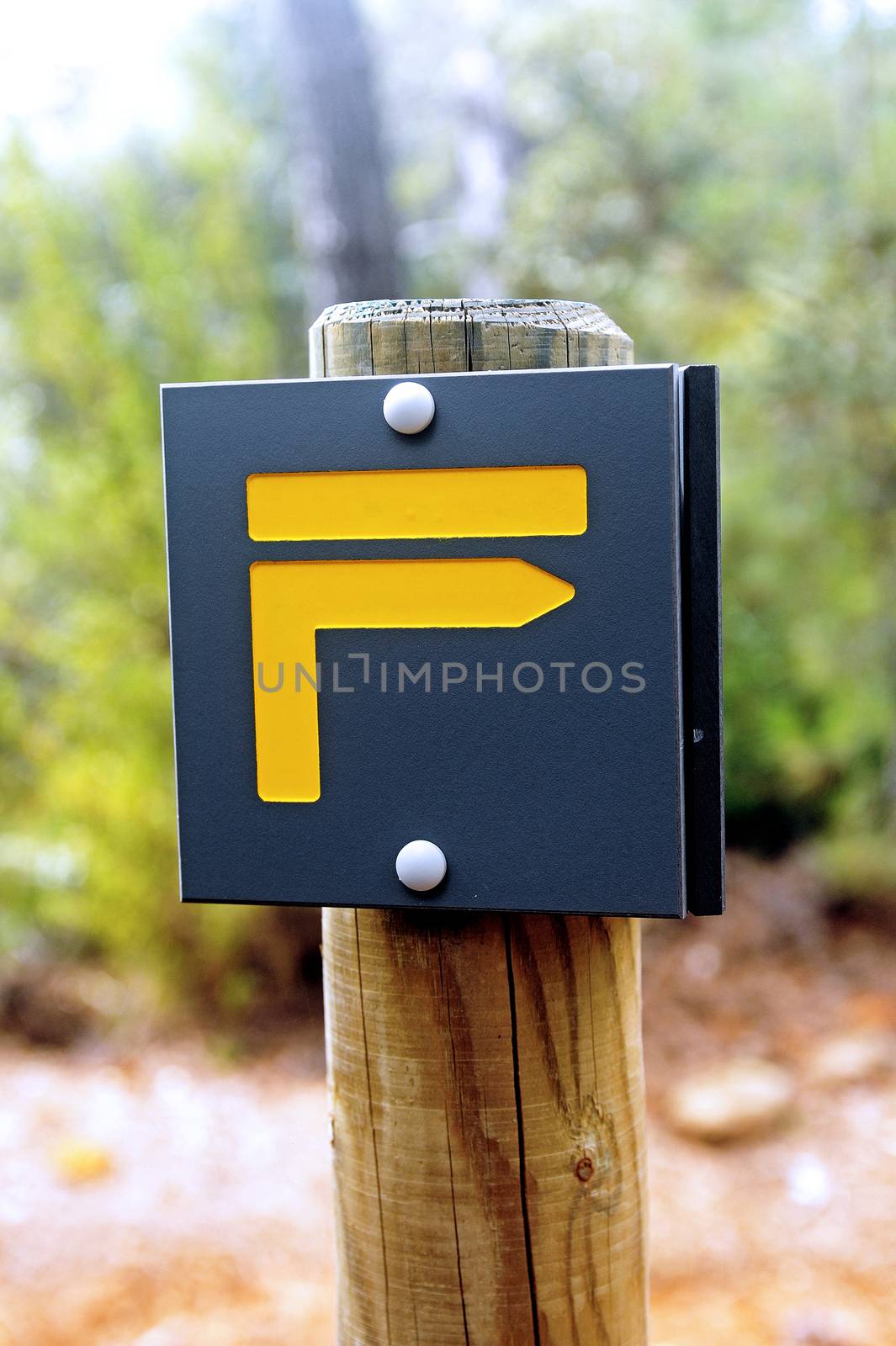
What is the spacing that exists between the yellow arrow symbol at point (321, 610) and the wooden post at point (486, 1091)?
0.20 m

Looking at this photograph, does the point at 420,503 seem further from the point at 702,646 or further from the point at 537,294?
the point at 537,294

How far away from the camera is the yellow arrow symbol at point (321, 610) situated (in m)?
1.03

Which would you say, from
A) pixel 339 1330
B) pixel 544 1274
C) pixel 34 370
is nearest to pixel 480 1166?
pixel 544 1274

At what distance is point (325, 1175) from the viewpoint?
3.32 m

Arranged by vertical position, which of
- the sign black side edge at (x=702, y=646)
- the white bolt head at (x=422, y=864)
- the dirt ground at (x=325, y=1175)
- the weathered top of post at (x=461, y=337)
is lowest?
the dirt ground at (x=325, y=1175)

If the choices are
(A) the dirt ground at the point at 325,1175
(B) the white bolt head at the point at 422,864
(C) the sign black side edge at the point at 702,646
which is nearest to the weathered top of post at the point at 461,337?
(C) the sign black side edge at the point at 702,646

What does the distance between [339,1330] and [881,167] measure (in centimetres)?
439

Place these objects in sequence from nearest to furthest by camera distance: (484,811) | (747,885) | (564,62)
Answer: (484,811) → (747,885) → (564,62)

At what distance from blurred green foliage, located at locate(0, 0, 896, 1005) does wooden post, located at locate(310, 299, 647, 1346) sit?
292 cm

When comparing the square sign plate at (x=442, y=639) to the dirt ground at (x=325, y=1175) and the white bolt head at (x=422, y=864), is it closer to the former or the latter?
the white bolt head at (x=422, y=864)

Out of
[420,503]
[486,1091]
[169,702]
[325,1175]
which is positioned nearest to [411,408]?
[420,503]

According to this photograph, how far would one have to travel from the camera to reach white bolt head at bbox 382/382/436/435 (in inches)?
40.8

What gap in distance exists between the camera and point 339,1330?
49.3 inches

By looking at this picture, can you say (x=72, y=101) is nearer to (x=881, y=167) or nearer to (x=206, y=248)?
(x=206, y=248)
